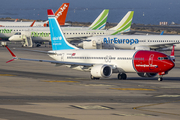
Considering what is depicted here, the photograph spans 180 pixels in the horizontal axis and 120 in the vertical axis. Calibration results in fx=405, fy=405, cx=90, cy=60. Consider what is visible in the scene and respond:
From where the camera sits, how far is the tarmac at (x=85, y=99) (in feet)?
90.7

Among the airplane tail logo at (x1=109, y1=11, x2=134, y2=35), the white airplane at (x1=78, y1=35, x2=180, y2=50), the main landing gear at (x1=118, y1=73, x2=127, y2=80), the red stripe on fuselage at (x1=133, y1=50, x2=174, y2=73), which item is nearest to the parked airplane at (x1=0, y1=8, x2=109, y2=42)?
the airplane tail logo at (x1=109, y1=11, x2=134, y2=35)

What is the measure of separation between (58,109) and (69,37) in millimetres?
87002

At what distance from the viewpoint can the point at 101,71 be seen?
4800 centimetres

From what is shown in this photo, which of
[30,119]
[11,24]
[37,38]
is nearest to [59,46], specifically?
[30,119]

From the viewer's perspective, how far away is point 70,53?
5288 centimetres

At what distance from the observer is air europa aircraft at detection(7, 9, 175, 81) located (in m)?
47.5

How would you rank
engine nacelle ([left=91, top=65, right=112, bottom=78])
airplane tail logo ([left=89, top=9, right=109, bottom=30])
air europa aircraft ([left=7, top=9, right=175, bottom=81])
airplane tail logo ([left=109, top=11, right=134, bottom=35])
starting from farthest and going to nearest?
airplane tail logo ([left=89, top=9, right=109, bottom=30]) < airplane tail logo ([left=109, top=11, right=134, bottom=35]) < engine nacelle ([left=91, top=65, right=112, bottom=78]) < air europa aircraft ([left=7, top=9, right=175, bottom=81])

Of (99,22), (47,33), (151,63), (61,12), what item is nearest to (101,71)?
(151,63)

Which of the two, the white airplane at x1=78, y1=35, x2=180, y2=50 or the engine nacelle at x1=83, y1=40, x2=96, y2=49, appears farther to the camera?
the engine nacelle at x1=83, y1=40, x2=96, y2=49

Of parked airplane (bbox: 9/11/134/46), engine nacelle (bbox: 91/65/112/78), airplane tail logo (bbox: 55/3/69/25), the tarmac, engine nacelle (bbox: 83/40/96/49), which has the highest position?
airplane tail logo (bbox: 55/3/69/25)

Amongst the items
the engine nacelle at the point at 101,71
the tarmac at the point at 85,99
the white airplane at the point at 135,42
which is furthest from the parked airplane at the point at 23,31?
the engine nacelle at the point at 101,71

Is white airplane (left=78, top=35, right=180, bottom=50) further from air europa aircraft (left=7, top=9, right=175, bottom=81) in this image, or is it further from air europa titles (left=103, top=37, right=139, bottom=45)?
air europa aircraft (left=7, top=9, right=175, bottom=81)

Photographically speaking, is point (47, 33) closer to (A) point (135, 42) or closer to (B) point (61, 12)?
(B) point (61, 12)

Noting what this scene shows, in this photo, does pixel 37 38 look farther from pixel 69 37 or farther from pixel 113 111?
pixel 113 111
